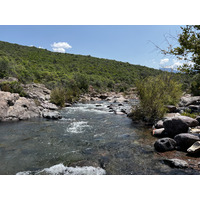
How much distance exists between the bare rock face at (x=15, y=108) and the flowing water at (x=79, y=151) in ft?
7.16

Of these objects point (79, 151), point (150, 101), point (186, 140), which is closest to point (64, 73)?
point (150, 101)

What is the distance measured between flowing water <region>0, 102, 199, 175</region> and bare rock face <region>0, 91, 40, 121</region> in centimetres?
218

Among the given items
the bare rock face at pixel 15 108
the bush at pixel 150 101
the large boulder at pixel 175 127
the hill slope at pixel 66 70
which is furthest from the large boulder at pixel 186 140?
the hill slope at pixel 66 70

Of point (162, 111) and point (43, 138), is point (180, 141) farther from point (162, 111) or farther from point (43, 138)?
point (43, 138)

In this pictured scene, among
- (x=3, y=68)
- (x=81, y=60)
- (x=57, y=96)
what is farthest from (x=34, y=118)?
(x=81, y=60)

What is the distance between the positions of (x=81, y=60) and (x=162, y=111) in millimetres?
52134

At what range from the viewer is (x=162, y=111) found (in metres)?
9.84

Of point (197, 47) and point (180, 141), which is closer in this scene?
point (197, 47)

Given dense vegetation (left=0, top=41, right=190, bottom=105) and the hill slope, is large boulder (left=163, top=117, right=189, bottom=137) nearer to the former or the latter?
dense vegetation (left=0, top=41, right=190, bottom=105)

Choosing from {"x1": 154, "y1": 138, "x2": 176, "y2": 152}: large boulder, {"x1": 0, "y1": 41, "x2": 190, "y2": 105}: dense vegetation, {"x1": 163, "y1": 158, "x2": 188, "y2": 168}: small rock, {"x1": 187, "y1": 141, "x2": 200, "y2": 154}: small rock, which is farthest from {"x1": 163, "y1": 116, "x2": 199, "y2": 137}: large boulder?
{"x1": 0, "y1": 41, "x2": 190, "y2": 105}: dense vegetation

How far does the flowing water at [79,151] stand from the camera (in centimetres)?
452

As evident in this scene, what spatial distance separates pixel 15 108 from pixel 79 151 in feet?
27.6

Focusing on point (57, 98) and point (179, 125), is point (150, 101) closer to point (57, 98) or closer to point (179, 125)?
point (179, 125)

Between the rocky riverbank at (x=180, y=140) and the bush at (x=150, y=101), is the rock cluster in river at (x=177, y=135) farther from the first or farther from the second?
the bush at (x=150, y=101)
